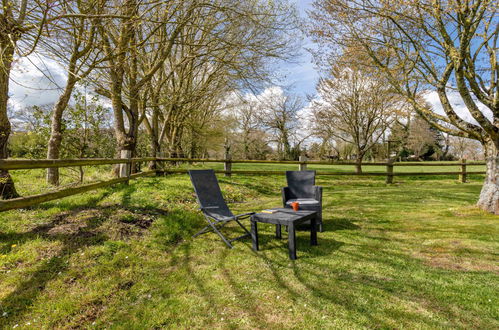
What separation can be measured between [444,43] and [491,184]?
286 centimetres

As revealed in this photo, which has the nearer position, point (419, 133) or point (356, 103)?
point (356, 103)

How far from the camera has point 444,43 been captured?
5055 millimetres

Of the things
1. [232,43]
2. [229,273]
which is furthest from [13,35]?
[232,43]

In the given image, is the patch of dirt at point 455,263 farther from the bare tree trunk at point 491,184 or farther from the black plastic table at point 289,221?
the bare tree trunk at point 491,184

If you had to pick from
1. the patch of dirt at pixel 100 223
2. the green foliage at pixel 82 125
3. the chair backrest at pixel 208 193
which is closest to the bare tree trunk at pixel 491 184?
the chair backrest at pixel 208 193

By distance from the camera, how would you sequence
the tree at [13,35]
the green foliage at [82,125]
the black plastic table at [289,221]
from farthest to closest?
the green foliage at [82,125] → the black plastic table at [289,221] → the tree at [13,35]

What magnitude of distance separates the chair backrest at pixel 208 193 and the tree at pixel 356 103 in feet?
32.0

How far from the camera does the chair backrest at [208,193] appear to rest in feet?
14.5

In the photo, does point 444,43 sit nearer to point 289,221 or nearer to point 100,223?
point 289,221

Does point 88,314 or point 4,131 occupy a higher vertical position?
point 4,131

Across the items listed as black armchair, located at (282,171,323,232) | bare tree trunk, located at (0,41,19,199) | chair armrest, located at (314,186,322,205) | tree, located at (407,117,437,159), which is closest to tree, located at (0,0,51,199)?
bare tree trunk, located at (0,41,19,199)

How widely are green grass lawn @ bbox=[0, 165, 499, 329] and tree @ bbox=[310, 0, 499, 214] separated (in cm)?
171

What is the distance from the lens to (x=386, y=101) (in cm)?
1298

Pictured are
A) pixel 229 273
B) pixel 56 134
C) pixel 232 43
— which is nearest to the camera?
pixel 229 273
